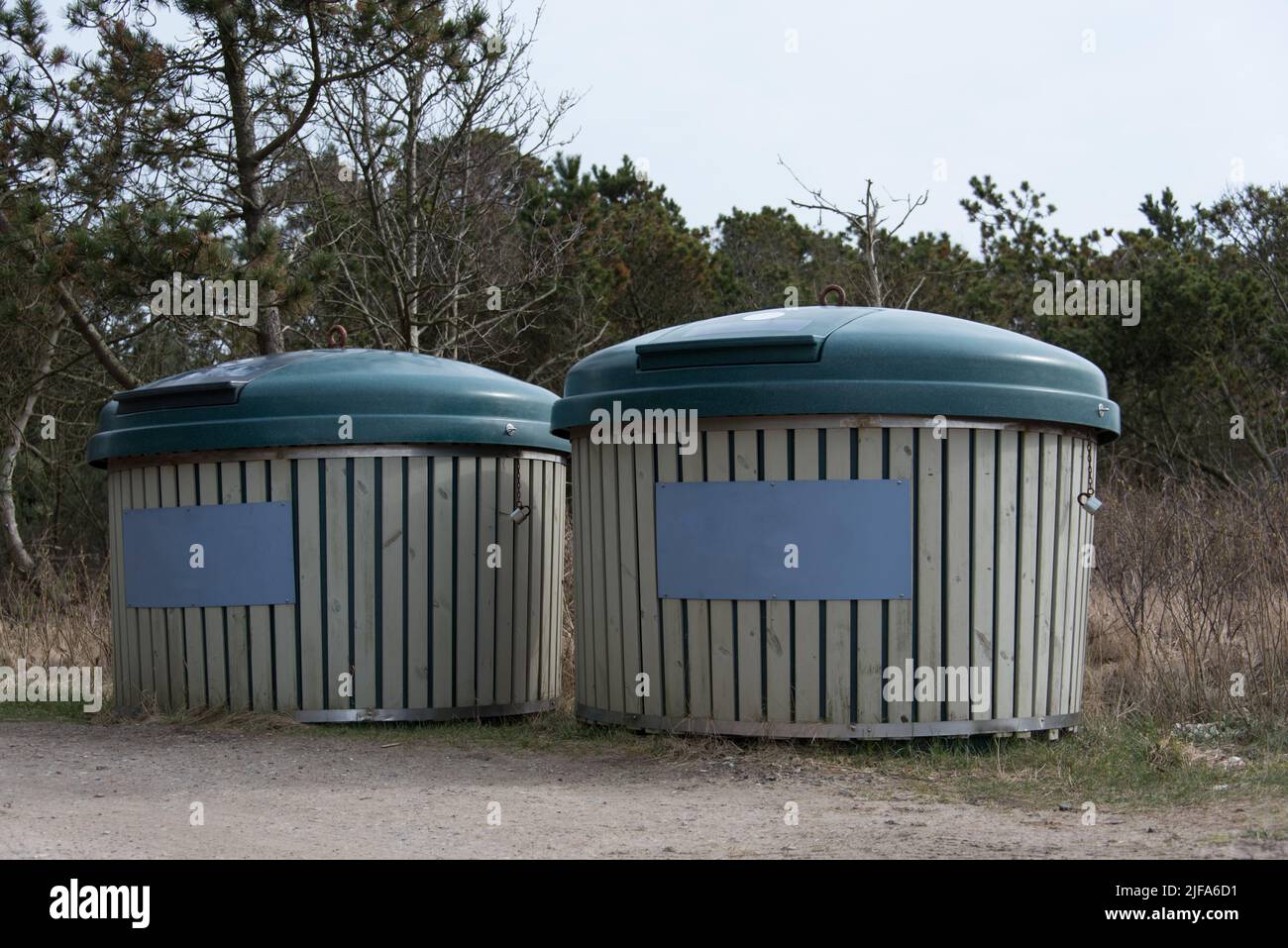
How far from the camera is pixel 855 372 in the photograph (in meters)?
5.91

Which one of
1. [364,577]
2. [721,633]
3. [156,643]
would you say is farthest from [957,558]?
[156,643]

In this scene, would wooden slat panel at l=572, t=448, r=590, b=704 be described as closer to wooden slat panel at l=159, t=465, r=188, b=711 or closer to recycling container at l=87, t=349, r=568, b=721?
recycling container at l=87, t=349, r=568, b=721

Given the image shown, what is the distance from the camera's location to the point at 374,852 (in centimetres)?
437

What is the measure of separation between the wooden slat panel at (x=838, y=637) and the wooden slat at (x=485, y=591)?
2.04m

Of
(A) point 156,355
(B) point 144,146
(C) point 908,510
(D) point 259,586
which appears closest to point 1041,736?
(C) point 908,510

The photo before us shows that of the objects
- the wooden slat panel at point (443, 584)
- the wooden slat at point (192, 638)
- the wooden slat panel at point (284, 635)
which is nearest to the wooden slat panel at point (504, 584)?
the wooden slat panel at point (443, 584)

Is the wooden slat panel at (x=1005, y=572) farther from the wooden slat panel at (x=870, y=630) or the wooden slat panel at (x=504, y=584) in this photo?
the wooden slat panel at (x=504, y=584)

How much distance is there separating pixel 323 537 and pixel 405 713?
951 millimetres

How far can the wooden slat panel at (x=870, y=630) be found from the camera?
19.5ft

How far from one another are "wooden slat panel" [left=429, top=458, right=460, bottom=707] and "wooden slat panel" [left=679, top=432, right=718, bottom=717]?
5.04ft

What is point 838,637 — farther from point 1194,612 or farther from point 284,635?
point 1194,612

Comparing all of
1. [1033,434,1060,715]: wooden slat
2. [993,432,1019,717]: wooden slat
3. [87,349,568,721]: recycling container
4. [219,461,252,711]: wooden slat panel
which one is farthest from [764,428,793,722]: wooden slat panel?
[219,461,252,711]: wooden slat panel

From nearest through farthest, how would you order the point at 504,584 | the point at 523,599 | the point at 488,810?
the point at 488,810 → the point at 504,584 → the point at 523,599

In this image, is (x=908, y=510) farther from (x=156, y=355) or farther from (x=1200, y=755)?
(x=156, y=355)
